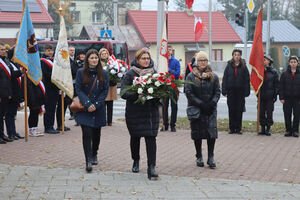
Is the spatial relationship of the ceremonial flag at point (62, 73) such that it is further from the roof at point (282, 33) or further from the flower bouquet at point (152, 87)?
the roof at point (282, 33)

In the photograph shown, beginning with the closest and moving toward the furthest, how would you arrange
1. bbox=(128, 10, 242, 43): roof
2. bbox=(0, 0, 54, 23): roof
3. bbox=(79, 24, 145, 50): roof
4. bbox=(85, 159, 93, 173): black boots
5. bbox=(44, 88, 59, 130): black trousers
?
bbox=(85, 159, 93, 173): black boots < bbox=(44, 88, 59, 130): black trousers < bbox=(0, 0, 54, 23): roof < bbox=(79, 24, 145, 50): roof < bbox=(128, 10, 242, 43): roof

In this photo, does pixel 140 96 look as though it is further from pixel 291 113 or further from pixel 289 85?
pixel 291 113

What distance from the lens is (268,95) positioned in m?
11.7

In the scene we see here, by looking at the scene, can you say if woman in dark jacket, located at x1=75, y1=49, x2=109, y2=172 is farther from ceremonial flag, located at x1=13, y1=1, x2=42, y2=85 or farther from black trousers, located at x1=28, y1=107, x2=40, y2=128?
black trousers, located at x1=28, y1=107, x2=40, y2=128

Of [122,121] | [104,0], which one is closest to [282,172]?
[122,121]

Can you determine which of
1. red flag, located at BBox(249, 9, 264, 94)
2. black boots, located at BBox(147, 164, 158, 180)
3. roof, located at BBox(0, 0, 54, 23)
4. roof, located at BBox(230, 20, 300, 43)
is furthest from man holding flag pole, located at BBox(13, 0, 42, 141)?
roof, located at BBox(230, 20, 300, 43)

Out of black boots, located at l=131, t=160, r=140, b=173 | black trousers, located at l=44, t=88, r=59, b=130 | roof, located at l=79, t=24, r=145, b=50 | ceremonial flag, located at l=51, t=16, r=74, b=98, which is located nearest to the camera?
black boots, located at l=131, t=160, r=140, b=173

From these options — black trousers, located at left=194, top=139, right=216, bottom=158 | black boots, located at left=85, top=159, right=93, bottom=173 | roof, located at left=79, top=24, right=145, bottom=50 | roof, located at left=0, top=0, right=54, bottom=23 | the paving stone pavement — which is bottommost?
the paving stone pavement

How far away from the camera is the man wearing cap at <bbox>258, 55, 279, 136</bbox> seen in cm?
1172

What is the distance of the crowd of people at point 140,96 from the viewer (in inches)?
291

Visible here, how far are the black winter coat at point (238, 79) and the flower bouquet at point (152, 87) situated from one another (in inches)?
190

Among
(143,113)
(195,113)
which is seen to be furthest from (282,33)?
(143,113)

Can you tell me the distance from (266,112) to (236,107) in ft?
2.28


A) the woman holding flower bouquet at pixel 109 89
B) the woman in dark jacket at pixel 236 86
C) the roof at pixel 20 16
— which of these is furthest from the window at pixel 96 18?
the woman in dark jacket at pixel 236 86
